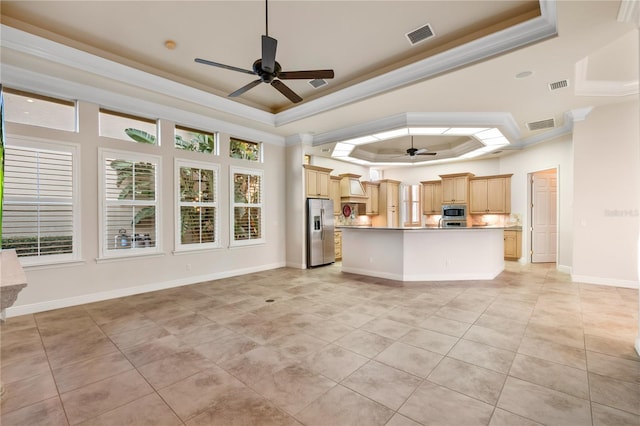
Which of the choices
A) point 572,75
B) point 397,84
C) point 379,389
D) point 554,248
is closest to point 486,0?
point 397,84

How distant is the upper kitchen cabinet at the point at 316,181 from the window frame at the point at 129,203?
3300 millimetres

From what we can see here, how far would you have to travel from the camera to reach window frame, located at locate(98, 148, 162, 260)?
4570mm

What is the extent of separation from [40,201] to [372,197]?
8.41 m

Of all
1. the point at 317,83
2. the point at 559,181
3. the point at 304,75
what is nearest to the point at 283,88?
the point at 304,75

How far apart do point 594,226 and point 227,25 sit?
7.04 metres

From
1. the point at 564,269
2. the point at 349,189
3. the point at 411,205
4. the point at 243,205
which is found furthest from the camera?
the point at 411,205

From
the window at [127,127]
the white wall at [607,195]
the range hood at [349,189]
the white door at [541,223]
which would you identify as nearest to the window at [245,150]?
the window at [127,127]

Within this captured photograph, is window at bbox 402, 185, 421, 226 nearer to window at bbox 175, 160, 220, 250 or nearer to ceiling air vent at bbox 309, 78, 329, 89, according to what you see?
ceiling air vent at bbox 309, 78, 329, 89

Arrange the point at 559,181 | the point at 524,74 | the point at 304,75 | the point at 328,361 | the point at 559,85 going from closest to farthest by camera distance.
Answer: the point at 328,361, the point at 304,75, the point at 524,74, the point at 559,85, the point at 559,181

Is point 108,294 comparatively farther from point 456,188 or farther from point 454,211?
point 456,188

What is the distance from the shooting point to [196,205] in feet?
18.9

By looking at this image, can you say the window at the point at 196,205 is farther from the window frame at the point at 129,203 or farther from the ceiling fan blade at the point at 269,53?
the ceiling fan blade at the point at 269,53

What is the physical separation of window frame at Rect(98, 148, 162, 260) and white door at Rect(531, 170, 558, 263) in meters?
9.08

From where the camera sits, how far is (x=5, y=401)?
2141 millimetres
